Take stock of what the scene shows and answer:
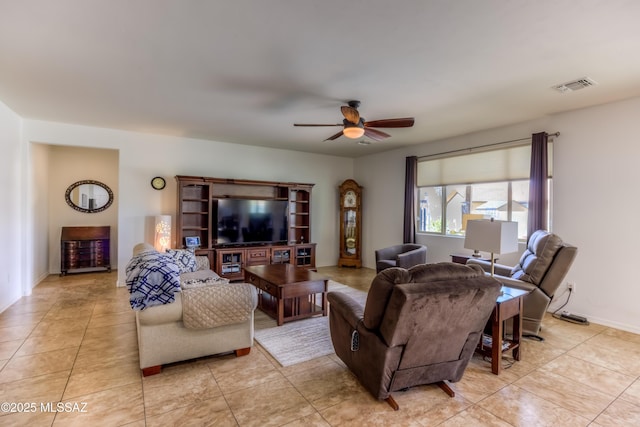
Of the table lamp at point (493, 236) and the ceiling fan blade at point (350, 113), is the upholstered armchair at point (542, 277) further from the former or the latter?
the ceiling fan blade at point (350, 113)

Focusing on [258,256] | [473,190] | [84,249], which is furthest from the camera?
[84,249]

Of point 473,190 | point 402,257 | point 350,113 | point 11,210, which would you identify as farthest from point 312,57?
point 11,210

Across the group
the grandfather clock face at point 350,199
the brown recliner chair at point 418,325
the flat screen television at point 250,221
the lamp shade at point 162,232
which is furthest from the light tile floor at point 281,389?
the grandfather clock face at point 350,199

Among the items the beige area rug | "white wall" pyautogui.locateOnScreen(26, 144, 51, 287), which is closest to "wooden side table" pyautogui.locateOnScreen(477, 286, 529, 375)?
the beige area rug

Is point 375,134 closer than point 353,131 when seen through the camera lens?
No

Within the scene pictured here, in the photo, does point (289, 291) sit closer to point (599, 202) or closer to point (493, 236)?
point (493, 236)

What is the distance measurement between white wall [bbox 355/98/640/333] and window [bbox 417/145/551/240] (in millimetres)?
307

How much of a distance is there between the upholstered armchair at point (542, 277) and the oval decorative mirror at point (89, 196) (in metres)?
7.59

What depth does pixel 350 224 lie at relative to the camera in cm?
730

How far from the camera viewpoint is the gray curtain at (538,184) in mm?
4191

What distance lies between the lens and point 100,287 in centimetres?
538

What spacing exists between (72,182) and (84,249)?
1451 mm

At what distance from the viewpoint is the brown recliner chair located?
1.90m

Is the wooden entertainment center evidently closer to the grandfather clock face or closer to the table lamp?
the grandfather clock face
